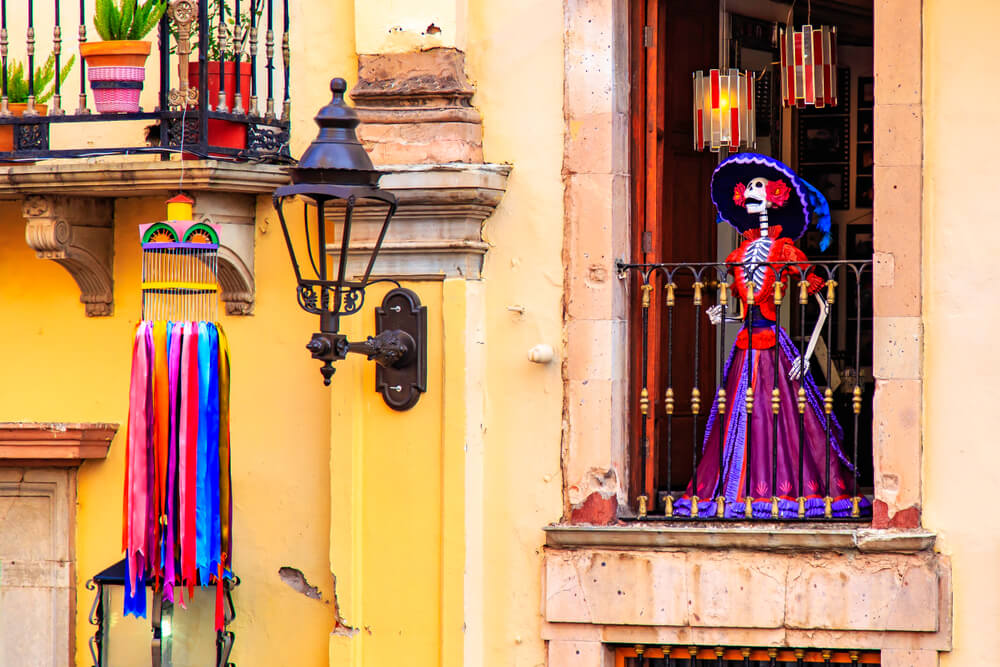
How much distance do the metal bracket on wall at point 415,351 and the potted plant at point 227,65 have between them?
93 cm

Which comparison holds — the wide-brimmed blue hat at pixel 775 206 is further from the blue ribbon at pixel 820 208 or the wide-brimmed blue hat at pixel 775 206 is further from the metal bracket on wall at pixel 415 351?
the metal bracket on wall at pixel 415 351

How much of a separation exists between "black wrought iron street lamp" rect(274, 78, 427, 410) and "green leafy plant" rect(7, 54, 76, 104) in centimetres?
126

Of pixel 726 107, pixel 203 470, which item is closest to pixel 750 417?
pixel 726 107

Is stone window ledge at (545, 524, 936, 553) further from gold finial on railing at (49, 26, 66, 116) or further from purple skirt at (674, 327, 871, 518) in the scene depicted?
gold finial on railing at (49, 26, 66, 116)

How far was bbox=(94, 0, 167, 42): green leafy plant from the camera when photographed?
7000 millimetres

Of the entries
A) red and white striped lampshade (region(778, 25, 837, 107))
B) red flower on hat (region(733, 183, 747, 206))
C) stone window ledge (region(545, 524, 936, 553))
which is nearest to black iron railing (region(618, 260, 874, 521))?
stone window ledge (region(545, 524, 936, 553))

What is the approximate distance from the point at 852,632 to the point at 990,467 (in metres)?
0.83

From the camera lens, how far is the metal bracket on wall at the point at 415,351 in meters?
6.88

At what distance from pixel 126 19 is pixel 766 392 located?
310 cm

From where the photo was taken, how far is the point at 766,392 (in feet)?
Result: 23.5

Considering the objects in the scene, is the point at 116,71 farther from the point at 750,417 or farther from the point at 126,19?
the point at 750,417

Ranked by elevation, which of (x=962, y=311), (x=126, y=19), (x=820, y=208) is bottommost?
(x=962, y=311)

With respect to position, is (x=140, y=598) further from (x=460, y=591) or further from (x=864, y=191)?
(x=864, y=191)

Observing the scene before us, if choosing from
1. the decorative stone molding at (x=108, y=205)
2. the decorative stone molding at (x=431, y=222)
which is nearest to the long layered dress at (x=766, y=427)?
the decorative stone molding at (x=431, y=222)
